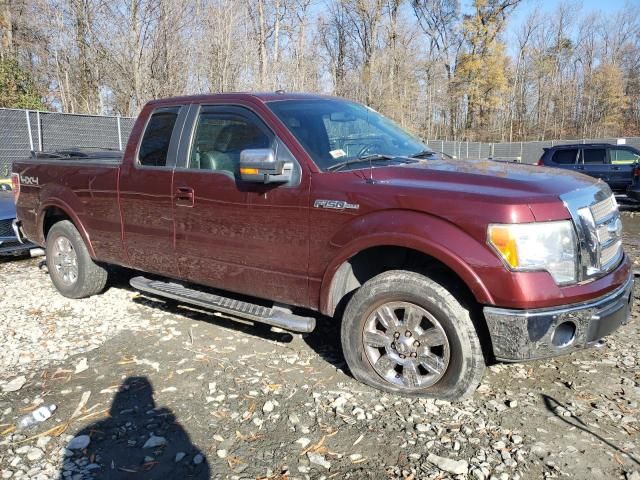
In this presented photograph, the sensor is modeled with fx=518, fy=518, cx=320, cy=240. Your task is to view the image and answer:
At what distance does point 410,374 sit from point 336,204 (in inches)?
47.4

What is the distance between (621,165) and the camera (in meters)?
14.1

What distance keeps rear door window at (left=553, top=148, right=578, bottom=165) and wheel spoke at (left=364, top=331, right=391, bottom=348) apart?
523 inches

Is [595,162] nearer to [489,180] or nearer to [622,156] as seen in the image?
[622,156]

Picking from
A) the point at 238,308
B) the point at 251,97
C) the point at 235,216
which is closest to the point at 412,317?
the point at 238,308

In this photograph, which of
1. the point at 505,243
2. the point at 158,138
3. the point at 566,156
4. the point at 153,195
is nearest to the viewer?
the point at 505,243

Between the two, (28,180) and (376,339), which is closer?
(376,339)

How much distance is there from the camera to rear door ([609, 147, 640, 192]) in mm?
13898

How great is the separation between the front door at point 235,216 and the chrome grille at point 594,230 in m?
1.71

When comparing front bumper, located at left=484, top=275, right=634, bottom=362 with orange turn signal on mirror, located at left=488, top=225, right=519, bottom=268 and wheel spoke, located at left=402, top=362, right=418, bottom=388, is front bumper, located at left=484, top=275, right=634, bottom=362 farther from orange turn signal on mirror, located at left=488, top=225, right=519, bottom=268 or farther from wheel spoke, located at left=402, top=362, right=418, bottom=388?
wheel spoke, located at left=402, top=362, right=418, bottom=388

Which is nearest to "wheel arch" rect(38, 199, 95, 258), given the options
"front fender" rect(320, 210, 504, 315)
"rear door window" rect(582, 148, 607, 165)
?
"front fender" rect(320, 210, 504, 315)

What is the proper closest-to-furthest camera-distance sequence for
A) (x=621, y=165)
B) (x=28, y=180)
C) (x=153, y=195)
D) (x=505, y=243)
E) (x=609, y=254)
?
(x=505, y=243)
(x=609, y=254)
(x=153, y=195)
(x=28, y=180)
(x=621, y=165)

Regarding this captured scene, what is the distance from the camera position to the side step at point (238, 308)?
3719 mm

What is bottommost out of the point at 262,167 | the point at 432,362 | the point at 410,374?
the point at 410,374

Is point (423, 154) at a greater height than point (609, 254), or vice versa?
point (423, 154)
